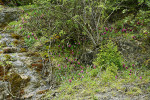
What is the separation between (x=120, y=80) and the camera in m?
3.54

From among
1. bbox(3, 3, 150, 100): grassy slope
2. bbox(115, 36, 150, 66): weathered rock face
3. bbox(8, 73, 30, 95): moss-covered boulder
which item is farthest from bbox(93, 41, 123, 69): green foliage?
bbox(8, 73, 30, 95): moss-covered boulder

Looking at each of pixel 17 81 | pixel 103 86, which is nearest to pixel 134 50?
pixel 103 86

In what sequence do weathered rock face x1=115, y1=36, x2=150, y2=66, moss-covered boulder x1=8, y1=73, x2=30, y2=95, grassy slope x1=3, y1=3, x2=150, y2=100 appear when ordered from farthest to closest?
weathered rock face x1=115, y1=36, x2=150, y2=66 → moss-covered boulder x1=8, y1=73, x2=30, y2=95 → grassy slope x1=3, y1=3, x2=150, y2=100

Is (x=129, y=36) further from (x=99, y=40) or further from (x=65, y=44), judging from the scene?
(x=65, y=44)

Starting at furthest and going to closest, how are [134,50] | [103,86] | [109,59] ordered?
[134,50] → [109,59] → [103,86]

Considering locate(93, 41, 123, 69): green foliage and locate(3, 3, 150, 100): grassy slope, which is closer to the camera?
locate(3, 3, 150, 100): grassy slope

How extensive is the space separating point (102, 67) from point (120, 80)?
84cm

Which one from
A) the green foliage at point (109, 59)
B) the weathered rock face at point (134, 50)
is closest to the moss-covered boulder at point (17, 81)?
the green foliage at point (109, 59)

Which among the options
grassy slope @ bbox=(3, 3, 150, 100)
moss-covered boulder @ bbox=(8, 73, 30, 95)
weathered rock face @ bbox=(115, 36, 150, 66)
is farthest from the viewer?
weathered rock face @ bbox=(115, 36, 150, 66)

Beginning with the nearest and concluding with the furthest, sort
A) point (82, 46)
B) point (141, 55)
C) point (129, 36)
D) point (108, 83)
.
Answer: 1. point (108, 83)
2. point (141, 55)
3. point (129, 36)
4. point (82, 46)

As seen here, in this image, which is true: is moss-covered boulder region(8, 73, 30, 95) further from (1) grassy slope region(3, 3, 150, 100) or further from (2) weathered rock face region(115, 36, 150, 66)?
(2) weathered rock face region(115, 36, 150, 66)

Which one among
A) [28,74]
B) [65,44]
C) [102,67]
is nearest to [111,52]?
[102,67]

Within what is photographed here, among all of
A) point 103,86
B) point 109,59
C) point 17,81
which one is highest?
point 109,59

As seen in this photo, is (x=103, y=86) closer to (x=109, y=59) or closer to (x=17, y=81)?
(x=109, y=59)
